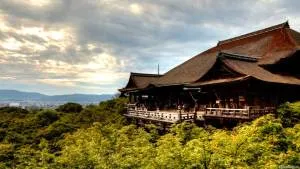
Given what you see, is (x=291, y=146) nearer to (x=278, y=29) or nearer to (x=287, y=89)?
(x=287, y=89)

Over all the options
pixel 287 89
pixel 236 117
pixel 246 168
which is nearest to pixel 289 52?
pixel 287 89

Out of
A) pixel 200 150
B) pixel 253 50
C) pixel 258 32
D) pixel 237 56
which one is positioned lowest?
pixel 200 150

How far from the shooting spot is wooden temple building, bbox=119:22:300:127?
1097 inches

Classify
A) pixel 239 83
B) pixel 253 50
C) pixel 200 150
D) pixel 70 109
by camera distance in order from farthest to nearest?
1. pixel 70 109
2. pixel 253 50
3. pixel 239 83
4. pixel 200 150

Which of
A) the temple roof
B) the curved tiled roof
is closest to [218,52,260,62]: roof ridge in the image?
the temple roof

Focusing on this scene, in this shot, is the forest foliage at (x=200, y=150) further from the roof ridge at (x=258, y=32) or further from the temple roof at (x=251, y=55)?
the roof ridge at (x=258, y=32)

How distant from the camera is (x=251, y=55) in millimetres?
36531

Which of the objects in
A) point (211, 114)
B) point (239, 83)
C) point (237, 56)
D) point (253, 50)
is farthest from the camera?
point (253, 50)

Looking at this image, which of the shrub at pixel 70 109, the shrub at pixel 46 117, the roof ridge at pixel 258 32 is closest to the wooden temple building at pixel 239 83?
the roof ridge at pixel 258 32

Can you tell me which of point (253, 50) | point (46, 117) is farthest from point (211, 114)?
point (46, 117)

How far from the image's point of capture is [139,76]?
162 ft

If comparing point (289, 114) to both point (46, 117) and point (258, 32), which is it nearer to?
point (258, 32)

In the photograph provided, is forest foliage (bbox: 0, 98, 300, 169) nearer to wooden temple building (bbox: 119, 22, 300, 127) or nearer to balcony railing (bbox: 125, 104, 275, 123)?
balcony railing (bbox: 125, 104, 275, 123)

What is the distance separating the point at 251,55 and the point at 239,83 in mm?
9727
